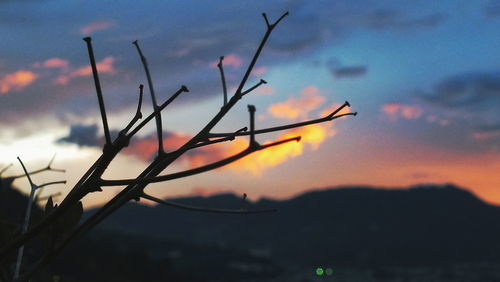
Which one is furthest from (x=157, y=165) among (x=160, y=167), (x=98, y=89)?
(x=98, y=89)

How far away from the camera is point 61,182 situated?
2682 mm

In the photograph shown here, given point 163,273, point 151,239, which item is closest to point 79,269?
point 163,273

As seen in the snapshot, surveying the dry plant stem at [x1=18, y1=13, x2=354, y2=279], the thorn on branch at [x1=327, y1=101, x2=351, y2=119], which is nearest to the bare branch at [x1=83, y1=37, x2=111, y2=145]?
the dry plant stem at [x1=18, y1=13, x2=354, y2=279]

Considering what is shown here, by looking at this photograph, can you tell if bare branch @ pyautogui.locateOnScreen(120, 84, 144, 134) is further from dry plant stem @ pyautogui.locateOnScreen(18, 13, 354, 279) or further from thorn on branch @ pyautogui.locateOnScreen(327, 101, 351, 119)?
thorn on branch @ pyautogui.locateOnScreen(327, 101, 351, 119)

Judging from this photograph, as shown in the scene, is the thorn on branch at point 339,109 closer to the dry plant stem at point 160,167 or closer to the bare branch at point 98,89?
the dry plant stem at point 160,167

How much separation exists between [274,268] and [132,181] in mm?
164024

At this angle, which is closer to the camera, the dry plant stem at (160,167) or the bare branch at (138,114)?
the dry plant stem at (160,167)

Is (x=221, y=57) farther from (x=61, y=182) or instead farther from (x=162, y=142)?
(x=61, y=182)

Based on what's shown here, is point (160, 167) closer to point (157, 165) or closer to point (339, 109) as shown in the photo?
point (157, 165)

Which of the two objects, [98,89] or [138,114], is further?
[138,114]

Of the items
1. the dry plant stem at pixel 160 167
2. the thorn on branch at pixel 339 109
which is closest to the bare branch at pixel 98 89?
the dry plant stem at pixel 160 167

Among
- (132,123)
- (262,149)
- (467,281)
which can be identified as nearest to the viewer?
(262,149)

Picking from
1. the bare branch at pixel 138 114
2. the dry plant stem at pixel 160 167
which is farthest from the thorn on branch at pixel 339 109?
the bare branch at pixel 138 114

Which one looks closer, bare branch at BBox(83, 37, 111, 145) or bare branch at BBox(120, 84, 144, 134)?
bare branch at BBox(83, 37, 111, 145)
